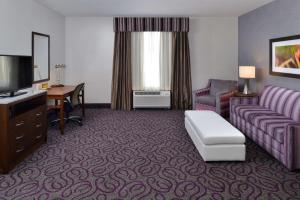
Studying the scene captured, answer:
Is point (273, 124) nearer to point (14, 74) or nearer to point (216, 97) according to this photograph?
point (216, 97)

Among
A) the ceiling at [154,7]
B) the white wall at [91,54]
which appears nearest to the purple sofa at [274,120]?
the ceiling at [154,7]

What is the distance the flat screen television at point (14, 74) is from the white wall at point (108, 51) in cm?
298

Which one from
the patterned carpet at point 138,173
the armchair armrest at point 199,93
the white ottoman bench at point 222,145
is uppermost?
the armchair armrest at point 199,93

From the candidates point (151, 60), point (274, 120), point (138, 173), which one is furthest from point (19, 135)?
point (151, 60)

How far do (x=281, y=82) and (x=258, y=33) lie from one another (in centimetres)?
136

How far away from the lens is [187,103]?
6910 mm

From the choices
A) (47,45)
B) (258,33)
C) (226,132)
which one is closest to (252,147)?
(226,132)

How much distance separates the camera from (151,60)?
22.7ft

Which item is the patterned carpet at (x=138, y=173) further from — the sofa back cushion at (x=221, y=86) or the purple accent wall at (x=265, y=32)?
the sofa back cushion at (x=221, y=86)

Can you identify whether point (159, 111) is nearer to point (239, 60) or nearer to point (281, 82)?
point (239, 60)

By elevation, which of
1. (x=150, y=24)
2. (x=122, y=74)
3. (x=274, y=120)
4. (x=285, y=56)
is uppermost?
(x=150, y=24)

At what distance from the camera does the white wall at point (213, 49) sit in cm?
685

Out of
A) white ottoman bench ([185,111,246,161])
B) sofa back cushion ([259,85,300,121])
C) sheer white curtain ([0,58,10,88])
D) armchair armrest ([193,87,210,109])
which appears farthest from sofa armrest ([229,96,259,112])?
sheer white curtain ([0,58,10,88])

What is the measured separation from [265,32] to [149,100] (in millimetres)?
2952
